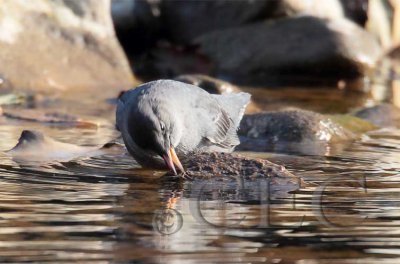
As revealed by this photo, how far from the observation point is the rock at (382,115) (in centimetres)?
884

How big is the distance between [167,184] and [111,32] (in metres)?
5.85

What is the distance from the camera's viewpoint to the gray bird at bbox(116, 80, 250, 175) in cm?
556

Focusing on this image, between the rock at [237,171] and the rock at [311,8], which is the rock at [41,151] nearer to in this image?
the rock at [237,171]

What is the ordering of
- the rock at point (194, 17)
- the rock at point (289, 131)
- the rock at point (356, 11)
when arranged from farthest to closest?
the rock at point (356, 11) → the rock at point (194, 17) → the rock at point (289, 131)

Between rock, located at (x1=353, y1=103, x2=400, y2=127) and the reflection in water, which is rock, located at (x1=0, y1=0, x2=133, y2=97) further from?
the reflection in water

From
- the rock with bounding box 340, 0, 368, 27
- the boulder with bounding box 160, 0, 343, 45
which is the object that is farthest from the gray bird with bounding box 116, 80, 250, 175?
the rock with bounding box 340, 0, 368, 27

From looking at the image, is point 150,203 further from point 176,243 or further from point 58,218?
point 176,243

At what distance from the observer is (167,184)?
5.64m

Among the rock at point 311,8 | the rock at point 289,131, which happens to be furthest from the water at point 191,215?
the rock at point 311,8

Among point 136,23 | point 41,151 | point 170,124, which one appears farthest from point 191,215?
point 136,23

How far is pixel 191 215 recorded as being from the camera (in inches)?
184

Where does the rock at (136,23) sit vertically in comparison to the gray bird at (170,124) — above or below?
above

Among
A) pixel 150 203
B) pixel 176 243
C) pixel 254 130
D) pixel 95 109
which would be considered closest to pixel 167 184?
pixel 150 203

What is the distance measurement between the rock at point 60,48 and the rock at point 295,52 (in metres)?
2.16
